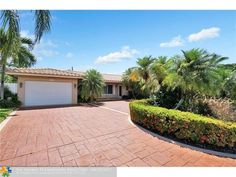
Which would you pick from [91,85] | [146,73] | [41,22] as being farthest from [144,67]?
[41,22]

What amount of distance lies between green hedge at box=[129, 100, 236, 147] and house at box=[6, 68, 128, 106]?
11352mm

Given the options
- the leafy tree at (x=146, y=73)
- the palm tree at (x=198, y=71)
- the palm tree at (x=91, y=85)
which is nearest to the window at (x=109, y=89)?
the palm tree at (x=91, y=85)

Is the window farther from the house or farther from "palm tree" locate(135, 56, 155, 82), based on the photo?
"palm tree" locate(135, 56, 155, 82)

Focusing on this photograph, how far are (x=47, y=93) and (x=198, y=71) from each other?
13.2m

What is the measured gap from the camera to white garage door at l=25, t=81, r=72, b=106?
46.6 feet

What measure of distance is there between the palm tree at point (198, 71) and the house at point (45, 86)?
11.3 metres

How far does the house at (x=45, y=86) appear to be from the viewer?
1385 centimetres

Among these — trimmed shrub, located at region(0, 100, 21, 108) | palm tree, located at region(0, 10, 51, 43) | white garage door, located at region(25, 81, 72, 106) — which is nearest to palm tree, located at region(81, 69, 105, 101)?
white garage door, located at region(25, 81, 72, 106)

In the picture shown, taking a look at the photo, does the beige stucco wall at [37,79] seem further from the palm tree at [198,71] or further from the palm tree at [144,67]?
the palm tree at [198,71]

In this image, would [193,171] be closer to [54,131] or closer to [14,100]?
[54,131]

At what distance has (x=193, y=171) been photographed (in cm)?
391

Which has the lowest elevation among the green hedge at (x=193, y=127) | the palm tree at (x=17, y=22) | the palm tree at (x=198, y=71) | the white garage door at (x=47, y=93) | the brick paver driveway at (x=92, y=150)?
the brick paver driveway at (x=92, y=150)
